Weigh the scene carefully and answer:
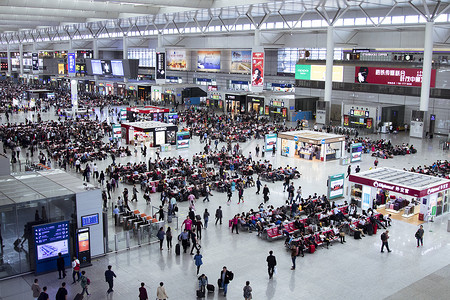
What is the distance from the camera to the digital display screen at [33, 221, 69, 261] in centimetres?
1566

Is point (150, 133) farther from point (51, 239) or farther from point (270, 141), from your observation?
point (51, 239)

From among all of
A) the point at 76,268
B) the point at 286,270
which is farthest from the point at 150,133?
the point at 286,270

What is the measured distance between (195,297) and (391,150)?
1068 inches

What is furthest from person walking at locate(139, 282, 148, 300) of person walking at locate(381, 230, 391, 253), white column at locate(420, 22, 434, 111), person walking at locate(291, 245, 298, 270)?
white column at locate(420, 22, 434, 111)

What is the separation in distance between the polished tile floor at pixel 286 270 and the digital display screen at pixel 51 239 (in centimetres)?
77

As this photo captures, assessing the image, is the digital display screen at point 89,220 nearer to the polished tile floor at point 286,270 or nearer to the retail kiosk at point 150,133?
the polished tile floor at point 286,270

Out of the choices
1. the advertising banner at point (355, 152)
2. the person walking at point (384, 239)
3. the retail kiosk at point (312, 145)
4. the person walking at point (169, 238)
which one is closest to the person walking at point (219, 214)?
the person walking at point (169, 238)

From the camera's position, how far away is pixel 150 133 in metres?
39.0

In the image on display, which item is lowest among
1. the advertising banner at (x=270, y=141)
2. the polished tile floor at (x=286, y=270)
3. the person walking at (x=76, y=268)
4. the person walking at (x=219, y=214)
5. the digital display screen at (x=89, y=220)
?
the polished tile floor at (x=286, y=270)

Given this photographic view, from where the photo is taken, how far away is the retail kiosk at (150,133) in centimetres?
3878

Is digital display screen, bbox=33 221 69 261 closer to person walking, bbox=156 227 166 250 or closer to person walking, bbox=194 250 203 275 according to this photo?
person walking, bbox=156 227 166 250

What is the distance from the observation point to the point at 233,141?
138 ft

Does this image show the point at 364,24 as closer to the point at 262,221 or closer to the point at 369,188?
the point at 369,188

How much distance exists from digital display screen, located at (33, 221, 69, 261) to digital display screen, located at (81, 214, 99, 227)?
0.61 meters
